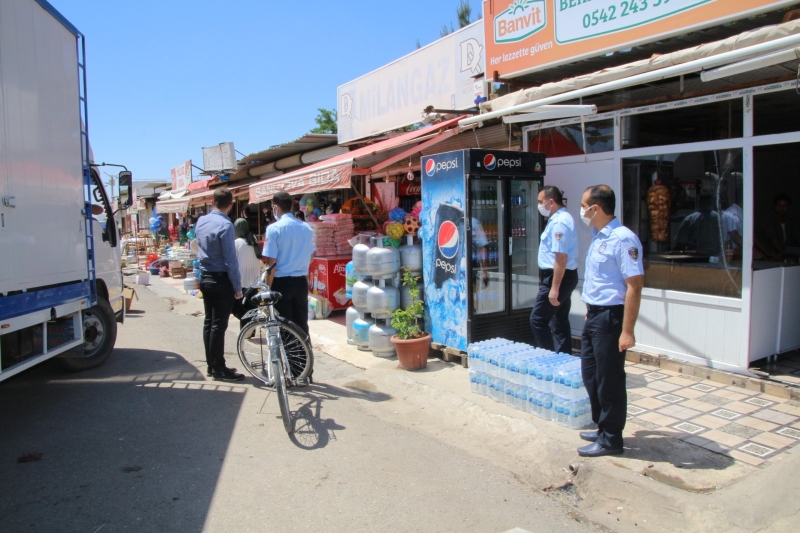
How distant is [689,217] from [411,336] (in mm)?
3236

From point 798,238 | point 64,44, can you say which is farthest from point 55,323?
point 798,238

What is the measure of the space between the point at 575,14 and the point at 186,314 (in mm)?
8521

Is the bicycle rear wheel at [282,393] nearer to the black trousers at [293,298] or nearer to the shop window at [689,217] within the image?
the black trousers at [293,298]

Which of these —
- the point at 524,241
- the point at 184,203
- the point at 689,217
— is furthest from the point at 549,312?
the point at 184,203

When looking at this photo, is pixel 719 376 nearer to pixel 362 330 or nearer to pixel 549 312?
pixel 549 312

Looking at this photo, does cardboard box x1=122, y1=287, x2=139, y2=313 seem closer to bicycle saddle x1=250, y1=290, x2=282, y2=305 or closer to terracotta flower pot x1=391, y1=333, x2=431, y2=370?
bicycle saddle x1=250, y1=290, x2=282, y2=305

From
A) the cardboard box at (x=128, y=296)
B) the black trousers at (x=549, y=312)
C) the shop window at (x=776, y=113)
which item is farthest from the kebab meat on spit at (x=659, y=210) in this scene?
the cardboard box at (x=128, y=296)

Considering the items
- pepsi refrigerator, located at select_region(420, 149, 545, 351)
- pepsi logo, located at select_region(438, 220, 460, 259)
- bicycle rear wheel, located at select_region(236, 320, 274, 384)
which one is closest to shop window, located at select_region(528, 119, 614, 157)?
pepsi refrigerator, located at select_region(420, 149, 545, 351)

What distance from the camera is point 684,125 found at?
5824 mm

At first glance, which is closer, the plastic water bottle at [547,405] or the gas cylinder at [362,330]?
the plastic water bottle at [547,405]

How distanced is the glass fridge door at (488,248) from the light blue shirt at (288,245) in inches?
73.4

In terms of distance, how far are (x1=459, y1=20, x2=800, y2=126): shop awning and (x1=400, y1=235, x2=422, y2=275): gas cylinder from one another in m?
1.70

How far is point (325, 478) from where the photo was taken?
3.72m

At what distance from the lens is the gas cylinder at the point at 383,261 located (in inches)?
259
